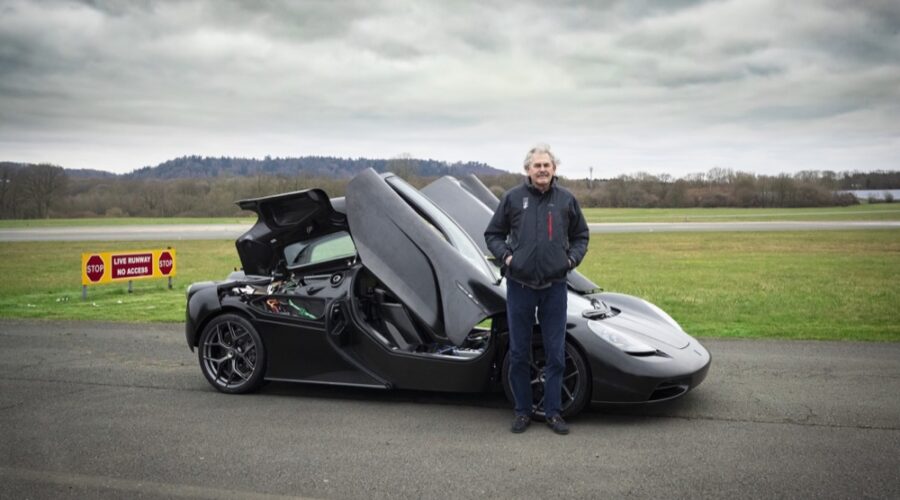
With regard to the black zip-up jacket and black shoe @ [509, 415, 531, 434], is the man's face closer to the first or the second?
the black zip-up jacket

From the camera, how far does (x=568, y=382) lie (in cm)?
548

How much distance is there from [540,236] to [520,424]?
4.43 feet

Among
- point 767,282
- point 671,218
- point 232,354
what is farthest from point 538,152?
point 671,218

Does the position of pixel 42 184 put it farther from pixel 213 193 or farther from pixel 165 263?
pixel 165 263

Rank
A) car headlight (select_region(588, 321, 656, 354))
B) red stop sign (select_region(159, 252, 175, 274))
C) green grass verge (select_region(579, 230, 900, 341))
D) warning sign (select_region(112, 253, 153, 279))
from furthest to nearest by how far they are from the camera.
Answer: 1. red stop sign (select_region(159, 252, 175, 274))
2. warning sign (select_region(112, 253, 153, 279))
3. green grass verge (select_region(579, 230, 900, 341))
4. car headlight (select_region(588, 321, 656, 354))

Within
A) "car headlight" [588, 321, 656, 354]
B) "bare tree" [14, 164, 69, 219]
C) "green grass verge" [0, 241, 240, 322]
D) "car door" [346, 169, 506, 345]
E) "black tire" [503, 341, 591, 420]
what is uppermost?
"bare tree" [14, 164, 69, 219]

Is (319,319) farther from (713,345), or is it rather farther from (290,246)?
(713,345)

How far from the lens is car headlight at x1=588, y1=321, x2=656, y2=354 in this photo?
5352mm

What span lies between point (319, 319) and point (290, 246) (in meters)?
0.92

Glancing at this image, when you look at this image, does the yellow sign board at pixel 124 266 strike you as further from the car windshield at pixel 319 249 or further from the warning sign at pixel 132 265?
the car windshield at pixel 319 249

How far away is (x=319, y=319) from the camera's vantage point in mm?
6184

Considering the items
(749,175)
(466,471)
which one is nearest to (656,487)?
(466,471)

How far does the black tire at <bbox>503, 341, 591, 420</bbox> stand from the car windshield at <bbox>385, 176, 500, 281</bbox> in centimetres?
71

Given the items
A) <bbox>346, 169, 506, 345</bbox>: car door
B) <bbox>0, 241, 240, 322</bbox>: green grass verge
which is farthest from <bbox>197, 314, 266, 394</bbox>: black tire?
<bbox>0, 241, 240, 322</bbox>: green grass verge
